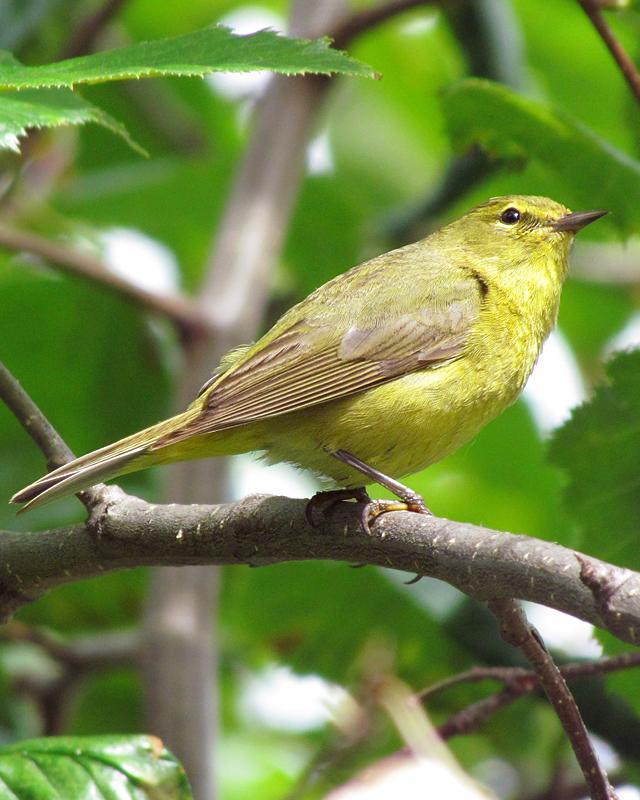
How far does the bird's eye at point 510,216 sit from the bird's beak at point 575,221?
0.58ft

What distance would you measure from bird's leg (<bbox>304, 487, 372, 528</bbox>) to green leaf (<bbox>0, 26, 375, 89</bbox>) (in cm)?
88

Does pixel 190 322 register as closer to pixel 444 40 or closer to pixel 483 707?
pixel 483 707

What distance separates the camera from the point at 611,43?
3.14 meters

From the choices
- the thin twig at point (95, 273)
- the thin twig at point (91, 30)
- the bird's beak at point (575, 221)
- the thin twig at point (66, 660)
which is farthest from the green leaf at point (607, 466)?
the thin twig at point (91, 30)

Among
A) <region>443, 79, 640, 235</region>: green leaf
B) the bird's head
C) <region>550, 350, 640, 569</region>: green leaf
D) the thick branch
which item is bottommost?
the thick branch

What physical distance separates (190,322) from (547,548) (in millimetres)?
2553

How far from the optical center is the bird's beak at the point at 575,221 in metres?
4.06

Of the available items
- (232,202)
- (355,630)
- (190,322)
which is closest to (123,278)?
(190,322)

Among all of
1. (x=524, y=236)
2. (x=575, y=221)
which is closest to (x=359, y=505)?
(x=575, y=221)

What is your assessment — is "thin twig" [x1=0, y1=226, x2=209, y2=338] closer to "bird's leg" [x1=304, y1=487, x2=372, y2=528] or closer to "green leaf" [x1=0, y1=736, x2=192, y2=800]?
"bird's leg" [x1=304, y1=487, x2=372, y2=528]

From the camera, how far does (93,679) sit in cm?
521

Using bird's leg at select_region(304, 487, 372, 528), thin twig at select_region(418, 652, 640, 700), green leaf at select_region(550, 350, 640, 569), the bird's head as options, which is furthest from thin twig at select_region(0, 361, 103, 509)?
the bird's head

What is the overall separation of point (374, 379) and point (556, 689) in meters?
1.54

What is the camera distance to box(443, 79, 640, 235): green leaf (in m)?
A: 3.52
